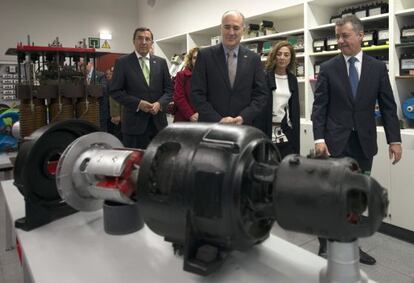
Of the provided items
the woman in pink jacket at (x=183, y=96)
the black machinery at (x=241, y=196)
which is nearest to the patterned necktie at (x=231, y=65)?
the woman in pink jacket at (x=183, y=96)

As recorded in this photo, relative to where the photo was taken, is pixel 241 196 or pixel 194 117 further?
pixel 194 117

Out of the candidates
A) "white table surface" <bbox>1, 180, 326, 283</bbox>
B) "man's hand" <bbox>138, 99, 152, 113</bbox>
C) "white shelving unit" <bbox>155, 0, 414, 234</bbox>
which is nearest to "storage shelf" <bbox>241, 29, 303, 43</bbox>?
"white shelving unit" <bbox>155, 0, 414, 234</bbox>

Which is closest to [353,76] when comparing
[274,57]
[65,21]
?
[274,57]

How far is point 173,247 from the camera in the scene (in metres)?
0.81

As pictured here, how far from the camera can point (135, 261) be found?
783mm

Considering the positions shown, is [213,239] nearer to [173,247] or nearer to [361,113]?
[173,247]

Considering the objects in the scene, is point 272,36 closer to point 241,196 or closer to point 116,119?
point 116,119

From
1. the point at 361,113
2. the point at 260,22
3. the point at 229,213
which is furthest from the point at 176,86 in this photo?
the point at 229,213

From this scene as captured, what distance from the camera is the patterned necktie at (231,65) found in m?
2.22

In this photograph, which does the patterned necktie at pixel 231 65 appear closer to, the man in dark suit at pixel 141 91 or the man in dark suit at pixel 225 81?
the man in dark suit at pixel 225 81

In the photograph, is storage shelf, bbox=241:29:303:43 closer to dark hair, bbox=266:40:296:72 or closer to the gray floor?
dark hair, bbox=266:40:296:72

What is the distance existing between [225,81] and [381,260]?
5.06 feet

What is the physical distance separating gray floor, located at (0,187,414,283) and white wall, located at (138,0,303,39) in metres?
2.26

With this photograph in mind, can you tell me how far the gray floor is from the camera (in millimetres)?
2092
